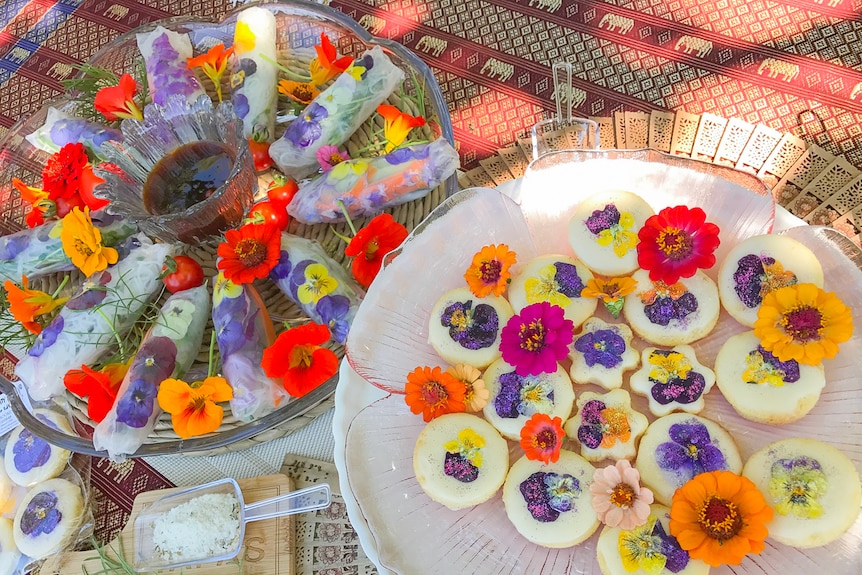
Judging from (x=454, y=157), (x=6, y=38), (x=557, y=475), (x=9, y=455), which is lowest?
(x=9, y=455)

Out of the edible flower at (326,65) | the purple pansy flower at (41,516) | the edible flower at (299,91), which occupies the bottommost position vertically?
the purple pansy flower at (41,516)

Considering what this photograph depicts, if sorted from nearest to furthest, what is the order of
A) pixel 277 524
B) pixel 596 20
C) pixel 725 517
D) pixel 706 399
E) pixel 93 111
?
pixel 725 517 → pixel 706 399 → pixel 277 524 → pixel 93 111 → pixel 596 20

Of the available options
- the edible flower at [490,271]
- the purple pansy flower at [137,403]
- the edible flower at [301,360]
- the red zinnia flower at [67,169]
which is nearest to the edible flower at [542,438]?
the edible flower at [490,271]

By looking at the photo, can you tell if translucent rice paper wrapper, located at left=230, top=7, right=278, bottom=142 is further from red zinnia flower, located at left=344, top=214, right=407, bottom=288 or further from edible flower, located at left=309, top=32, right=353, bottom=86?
red zinnia flower, located at left=344, top=214, right=407, bottom=288

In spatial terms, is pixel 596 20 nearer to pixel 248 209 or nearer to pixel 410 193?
pixel 410 193

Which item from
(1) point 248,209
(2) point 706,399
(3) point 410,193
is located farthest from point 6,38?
(2) point 706,399

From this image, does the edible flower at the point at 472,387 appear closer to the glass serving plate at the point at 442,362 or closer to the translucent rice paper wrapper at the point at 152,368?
the glass serving plate at the point at 442,362

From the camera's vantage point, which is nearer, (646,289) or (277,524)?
(646,289)
